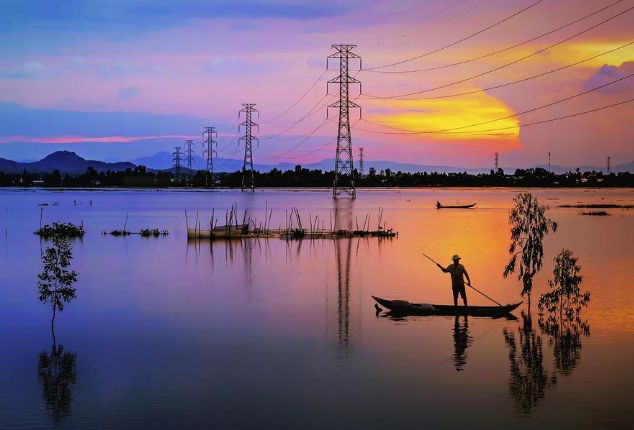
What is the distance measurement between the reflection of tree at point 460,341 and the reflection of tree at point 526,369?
140 cm

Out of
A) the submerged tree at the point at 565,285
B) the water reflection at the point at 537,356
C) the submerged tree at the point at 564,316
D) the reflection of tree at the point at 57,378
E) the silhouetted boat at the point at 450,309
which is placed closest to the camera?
the reflection of tree at the point at 57,378

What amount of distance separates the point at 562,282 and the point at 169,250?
129 ft

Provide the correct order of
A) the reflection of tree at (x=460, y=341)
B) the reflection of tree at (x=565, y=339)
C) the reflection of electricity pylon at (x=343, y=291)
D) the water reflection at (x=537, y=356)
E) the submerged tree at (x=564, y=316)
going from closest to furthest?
the water reflection at (x=537, y=356), the reflection of tree at (x=565, y=339), the reflection of tree at (x=460, y=341), the submerged tree at (x=564, y=316), the reflection of electricity pylon at (x=343, y=291)

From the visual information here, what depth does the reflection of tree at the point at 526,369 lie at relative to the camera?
67.7 feet

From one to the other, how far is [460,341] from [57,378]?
44.0ft

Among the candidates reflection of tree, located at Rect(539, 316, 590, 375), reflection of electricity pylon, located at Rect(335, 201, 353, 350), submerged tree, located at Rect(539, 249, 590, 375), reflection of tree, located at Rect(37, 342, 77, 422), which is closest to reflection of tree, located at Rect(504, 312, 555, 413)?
reflection of tree, located at Rect(539, 316, 590, 375)

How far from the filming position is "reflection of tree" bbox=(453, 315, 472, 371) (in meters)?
24.7

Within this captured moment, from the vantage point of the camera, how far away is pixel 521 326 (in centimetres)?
3031

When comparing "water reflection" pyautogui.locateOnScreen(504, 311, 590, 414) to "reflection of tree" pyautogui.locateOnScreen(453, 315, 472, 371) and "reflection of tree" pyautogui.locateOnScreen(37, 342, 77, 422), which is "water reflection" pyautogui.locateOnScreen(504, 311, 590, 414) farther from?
"reflection of tree" pyautogui.locateOnScreen(37, 342, 77, 422)

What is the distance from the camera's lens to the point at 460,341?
90.3 ft

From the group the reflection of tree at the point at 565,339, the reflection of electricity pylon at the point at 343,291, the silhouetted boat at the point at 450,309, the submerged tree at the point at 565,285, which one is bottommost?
the reflection of electricity pylon at the point at 343,291

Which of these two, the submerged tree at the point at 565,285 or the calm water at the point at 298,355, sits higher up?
the submerged tree at the point at 565,285

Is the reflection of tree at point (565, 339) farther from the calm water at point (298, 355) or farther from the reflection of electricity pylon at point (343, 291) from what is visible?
the reflection of electricity pylon at point (343, 291)

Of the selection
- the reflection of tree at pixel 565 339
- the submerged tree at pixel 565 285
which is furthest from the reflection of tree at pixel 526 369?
the submerged tree at pixel 565 285
